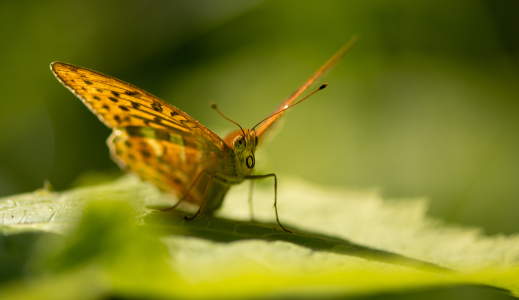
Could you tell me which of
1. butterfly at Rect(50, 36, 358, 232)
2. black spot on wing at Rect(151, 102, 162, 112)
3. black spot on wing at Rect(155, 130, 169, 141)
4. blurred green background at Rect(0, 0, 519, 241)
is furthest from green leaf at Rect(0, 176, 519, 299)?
blurred green background at Rect(0, 0, 519, 241)

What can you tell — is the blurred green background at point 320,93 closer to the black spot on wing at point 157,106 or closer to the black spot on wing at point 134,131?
the black spot on wing at point 134,131

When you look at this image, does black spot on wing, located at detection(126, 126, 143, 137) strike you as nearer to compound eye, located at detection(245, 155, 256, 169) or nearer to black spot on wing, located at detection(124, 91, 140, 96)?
black spot on wing, located at detection(124, 91, 140, 96)

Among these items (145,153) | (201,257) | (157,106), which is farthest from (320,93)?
(201,257)

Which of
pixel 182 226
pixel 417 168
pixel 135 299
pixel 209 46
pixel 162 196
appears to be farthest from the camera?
pixel 209 46

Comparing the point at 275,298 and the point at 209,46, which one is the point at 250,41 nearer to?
the point at 209,46

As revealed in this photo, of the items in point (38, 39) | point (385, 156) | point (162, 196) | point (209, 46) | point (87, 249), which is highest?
point (209, 46)

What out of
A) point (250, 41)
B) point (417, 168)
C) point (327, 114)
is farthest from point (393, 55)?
point (250, 41)

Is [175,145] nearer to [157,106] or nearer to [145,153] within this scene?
[145,153]
